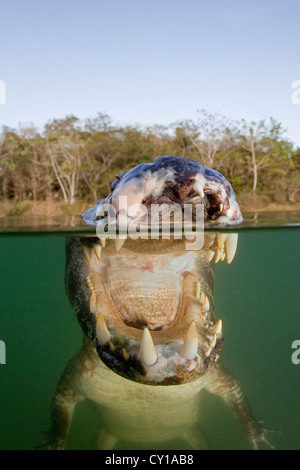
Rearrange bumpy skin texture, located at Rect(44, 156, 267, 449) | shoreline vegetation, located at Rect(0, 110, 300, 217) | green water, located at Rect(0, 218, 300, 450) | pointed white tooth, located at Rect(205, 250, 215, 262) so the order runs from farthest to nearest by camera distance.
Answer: shoreline vegetation, located at Rect(0, 110, 300, 217), green water, located at Rect(0, 218, 300, 450), pointed white tooth, located at Rect(205, 250, 215, 262), bumpy skin texture, located at Rect(44, 156, 267, 449)

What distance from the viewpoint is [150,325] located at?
129 inches

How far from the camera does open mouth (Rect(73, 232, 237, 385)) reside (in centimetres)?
258

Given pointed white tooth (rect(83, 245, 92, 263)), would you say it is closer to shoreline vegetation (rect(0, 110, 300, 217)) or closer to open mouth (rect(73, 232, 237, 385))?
open mouth (rect(73, 232, 237, 385))

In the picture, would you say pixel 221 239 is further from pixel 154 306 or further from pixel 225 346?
pixel 225 346

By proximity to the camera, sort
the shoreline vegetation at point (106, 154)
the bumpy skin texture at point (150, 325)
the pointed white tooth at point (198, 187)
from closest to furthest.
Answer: the bumpy skin texture at point (150, 325)
the pointed white tooth at point (198, 187)
the shoreline vegetation at point (106, 154)

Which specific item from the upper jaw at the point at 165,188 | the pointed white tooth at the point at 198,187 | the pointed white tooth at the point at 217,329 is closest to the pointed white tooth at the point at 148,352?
the pointed white tooth at the point at 217,329

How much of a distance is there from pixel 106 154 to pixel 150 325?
1267 inches

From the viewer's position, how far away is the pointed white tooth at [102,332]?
9.01 feet

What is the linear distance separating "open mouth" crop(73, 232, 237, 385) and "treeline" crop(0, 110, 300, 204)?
29.0 m

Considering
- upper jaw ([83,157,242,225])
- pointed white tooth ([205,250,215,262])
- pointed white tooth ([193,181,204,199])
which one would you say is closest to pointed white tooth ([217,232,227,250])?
upper jaw ([83,157,242,225])

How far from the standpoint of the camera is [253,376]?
30.6 ft

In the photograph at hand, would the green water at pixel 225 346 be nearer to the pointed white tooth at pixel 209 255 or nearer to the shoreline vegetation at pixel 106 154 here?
the pointed white tooth at pixel 209 255

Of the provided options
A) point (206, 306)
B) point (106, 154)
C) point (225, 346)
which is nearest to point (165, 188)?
point (206, 306)
